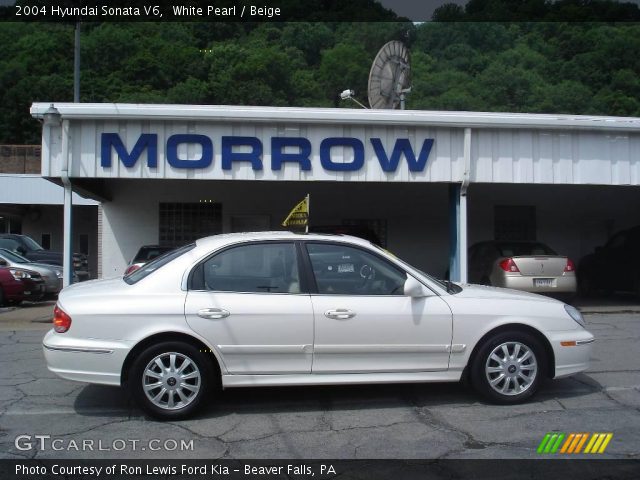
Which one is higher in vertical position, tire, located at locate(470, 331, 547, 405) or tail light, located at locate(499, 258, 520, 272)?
tail light, located at locate(499, 258, 520, 272)

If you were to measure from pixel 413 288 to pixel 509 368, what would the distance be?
3.95 ft

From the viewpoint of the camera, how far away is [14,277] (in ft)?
48.4

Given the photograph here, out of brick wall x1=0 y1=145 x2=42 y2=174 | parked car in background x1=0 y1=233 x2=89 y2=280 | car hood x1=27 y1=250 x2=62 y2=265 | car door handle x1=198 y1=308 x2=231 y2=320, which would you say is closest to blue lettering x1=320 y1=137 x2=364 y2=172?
car door handle x1=198 y1=308 x2=231 y2=320

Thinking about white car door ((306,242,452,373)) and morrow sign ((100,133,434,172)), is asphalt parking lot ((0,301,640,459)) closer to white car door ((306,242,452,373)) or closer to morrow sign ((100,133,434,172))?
white car door ((306,242,452,373))

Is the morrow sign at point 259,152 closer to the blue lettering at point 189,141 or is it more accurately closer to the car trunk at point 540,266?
the blue lettering at point 189,141

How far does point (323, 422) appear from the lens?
17.8ft

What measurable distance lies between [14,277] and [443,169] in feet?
33.0

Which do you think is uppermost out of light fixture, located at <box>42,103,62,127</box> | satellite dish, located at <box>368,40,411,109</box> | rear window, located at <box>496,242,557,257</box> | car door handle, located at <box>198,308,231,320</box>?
satellite dish, located at <box>368,40,411,109</box>

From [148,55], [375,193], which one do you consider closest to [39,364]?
[375,193]

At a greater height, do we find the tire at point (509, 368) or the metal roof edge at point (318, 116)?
the metal roof edge at point (318, 116)

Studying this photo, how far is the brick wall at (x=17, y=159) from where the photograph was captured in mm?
36500

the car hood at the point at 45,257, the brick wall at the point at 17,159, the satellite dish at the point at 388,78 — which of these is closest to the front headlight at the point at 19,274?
the car hood at the point at 45,257

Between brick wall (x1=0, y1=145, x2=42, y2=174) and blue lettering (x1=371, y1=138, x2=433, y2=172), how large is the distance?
3046 cm

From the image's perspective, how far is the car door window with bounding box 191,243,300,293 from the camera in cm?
558
